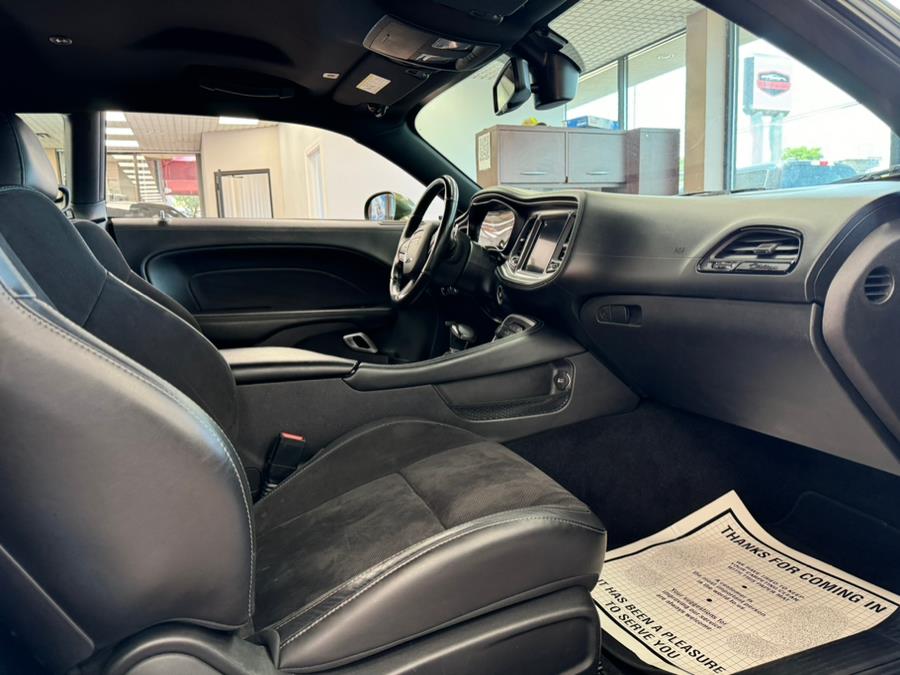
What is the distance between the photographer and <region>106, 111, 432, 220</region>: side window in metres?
2.44

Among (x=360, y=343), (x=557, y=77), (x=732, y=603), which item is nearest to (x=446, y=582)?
(x=732, y=603)

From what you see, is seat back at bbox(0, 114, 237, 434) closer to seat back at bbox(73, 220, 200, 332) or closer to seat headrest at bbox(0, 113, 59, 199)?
seat headrest at bbox(0, 113, 59, 199)

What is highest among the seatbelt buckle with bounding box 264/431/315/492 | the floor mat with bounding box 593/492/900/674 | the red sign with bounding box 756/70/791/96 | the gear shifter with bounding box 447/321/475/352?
the red sign with bounding box 756/70/791/96

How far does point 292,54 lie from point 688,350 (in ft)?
4.08

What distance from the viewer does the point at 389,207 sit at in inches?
99.9

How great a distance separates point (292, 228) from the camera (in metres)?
2.31

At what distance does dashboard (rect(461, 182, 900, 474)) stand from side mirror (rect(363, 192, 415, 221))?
108cm

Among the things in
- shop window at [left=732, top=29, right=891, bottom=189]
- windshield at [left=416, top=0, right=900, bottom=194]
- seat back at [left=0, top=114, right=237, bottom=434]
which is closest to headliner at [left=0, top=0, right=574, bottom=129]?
windshield at [left=416, top=0, right=900, bottom=194]

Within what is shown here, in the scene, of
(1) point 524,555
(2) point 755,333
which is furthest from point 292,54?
(1) point 524,555

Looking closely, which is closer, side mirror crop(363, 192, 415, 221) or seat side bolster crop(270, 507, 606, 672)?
seat side bolster crop(270, 507, 606, 672)

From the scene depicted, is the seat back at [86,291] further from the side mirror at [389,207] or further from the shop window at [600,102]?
the side mirror at [389,207]

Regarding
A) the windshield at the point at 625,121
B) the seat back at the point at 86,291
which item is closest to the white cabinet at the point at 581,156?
the windshield at the point at 625,121

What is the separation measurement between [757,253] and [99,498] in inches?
36.2

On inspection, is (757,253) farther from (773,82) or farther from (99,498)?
(99,498)
